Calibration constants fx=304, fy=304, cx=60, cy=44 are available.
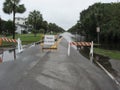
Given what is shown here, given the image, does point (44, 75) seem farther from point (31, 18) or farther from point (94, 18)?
point (31, 18)

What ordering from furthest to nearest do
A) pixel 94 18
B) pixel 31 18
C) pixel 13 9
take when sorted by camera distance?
1. pixel 31 18
2. pixel 94 18
3. pixel 13 9

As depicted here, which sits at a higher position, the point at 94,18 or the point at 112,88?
the point at 94,18

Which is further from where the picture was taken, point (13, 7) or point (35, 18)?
point (35, 18)

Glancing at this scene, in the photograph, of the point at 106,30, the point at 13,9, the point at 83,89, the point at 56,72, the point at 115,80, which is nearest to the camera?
the point at 83,89

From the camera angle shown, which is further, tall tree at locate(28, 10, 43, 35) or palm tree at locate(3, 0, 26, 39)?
tall tree at locate(28, 10, 43, 35)

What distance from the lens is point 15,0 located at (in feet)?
184

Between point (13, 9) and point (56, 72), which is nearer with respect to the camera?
point (56, 72)

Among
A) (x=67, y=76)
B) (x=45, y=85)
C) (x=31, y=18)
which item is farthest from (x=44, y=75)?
(x=31, y=18)

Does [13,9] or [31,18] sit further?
[31,18]

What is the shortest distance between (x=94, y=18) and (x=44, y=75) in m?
60.1

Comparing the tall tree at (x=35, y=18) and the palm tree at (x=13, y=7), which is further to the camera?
the tall tree at (x=35, y=18)

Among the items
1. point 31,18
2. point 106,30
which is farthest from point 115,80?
point 31,18

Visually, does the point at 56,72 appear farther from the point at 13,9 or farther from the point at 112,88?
the point at 13,9

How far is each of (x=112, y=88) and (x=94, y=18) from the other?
61877 mm
